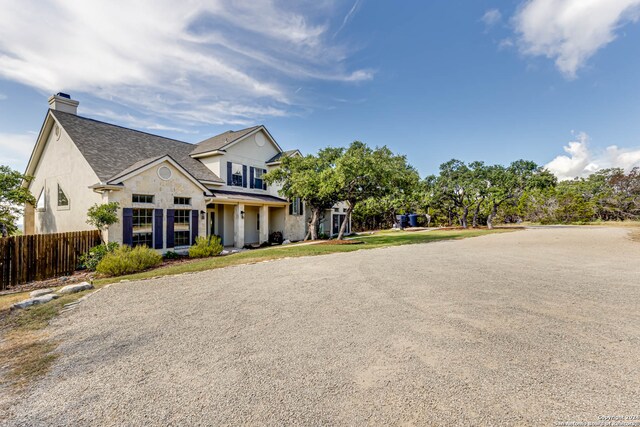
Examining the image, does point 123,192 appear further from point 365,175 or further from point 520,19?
point 520,19

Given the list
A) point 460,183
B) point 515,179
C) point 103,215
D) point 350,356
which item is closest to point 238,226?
point 103,215

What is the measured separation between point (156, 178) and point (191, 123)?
907 centimetres

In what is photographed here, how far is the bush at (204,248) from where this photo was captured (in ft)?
43.3

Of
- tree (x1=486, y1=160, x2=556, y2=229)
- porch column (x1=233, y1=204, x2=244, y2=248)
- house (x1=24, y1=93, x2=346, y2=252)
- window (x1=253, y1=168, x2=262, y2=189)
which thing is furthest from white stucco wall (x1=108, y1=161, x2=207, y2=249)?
tree (x1=486, y1=160, x2=556, y2=229)

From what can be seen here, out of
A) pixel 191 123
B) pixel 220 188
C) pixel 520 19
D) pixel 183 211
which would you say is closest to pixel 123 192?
pixel 183 211

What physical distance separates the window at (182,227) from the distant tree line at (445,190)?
20.4 ft

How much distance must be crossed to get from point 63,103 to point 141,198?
856 cm

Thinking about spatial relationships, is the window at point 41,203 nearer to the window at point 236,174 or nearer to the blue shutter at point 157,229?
the blue shutter at point 157,229

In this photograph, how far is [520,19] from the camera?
12.3 meters

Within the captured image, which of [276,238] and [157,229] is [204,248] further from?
[276,238]

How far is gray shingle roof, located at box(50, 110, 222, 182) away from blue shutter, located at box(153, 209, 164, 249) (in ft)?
7.87

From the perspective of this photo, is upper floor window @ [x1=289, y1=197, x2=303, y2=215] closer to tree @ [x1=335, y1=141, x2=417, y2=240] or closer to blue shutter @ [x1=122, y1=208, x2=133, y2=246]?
tree @ [x1=335, y1=141, x2=417, y2=240]

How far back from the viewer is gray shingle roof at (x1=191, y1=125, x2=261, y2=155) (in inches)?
731

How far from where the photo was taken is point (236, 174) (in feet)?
62.3
